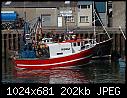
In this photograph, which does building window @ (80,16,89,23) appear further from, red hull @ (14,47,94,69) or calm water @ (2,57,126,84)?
red hull @ (14,47,94,69)

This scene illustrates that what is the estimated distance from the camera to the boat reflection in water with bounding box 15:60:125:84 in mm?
23166

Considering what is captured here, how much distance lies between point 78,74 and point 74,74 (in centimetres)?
28

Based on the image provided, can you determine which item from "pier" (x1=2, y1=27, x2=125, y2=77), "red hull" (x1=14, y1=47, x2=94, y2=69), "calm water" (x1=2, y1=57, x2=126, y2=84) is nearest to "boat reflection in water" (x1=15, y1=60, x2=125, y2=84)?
"calm water" (x1=2, y1=57, x2=126, y2=84)

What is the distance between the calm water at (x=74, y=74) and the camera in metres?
23.2

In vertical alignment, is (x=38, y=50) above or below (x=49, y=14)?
below

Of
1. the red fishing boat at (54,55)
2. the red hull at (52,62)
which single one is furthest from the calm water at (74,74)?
the red fishing boat at (54,55)

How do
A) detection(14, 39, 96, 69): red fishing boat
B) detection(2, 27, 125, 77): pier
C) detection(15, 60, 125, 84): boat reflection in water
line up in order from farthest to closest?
detection(2, 27, 125, 77): pier, detection(14, 39, 96, 69): red fishing boat, detection(15, 60, 125, 84): boat reflection in water

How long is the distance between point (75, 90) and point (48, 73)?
16041 millimetres

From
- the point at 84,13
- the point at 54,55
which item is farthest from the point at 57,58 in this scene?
the point at 84,13

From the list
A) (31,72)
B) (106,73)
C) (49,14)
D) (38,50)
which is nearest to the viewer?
(106,73)

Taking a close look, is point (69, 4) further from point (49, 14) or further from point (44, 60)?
point (44, 60)

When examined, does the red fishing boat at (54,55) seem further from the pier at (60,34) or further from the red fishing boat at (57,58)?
the pier at (60,34)

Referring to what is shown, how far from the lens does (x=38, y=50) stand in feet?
102

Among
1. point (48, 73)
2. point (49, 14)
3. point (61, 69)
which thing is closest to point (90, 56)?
point (61, 69)
